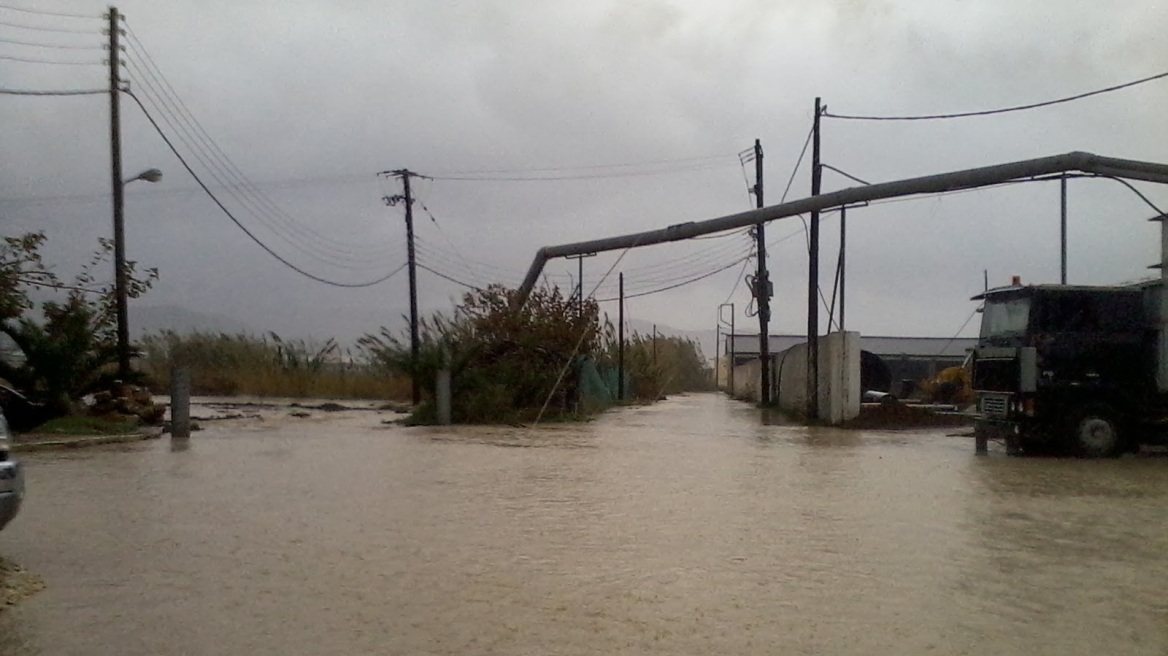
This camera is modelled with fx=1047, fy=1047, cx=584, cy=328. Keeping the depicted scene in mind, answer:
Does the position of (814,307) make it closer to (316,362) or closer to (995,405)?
(995,405)

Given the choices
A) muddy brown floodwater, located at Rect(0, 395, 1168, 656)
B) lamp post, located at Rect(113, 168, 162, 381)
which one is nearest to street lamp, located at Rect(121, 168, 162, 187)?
lamp post, located at Rect(113, 168, 162, 381)

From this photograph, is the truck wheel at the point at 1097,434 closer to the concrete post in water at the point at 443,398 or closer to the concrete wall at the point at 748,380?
the concrete post in water at the point at 443,398

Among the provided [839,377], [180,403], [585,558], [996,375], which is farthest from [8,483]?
[839,377]

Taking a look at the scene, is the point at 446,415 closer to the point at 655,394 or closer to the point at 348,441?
the point at 348,441

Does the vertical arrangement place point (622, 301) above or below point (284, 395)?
above

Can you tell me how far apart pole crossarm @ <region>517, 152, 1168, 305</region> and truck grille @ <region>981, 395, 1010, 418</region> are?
4954mm

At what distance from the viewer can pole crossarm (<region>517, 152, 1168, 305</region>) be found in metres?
19.8

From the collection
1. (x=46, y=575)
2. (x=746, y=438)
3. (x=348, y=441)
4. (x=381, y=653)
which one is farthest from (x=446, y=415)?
(x=381, y=653)

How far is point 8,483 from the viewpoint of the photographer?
271 inches

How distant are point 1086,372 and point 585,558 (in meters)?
12.4

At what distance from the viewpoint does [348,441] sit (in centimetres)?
1989

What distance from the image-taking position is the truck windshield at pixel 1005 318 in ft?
58.2

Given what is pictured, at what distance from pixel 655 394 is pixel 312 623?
48.2 m

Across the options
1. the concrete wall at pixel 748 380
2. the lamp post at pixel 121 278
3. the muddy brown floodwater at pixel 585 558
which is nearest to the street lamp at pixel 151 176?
the lamp post at pixel 121 278
